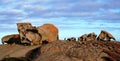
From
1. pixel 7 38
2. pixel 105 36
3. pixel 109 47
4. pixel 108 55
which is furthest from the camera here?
pixel 7 38

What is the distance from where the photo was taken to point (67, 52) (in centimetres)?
2347

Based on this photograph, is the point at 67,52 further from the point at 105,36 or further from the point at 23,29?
the point at 23,29

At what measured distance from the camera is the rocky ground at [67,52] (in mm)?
22547

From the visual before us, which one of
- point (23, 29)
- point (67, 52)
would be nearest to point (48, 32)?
point (23, 29)

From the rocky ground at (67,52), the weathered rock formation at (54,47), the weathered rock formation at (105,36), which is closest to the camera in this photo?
the rocky ground at (67,52)

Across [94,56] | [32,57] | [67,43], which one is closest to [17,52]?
[32,57]

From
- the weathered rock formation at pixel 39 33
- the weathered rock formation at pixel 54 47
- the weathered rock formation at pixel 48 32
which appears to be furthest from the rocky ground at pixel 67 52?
the weathered rock formation at pixel 48 32

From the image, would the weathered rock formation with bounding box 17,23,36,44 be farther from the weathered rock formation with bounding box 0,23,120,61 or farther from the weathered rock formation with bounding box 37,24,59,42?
the weathered rock formation with bounding box 37,24,59,42

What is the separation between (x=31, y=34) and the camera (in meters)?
26.8

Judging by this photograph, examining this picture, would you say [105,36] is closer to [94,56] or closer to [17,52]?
[94,56]

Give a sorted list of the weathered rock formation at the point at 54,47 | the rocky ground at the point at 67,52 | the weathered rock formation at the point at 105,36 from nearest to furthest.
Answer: the rocky ground at the point at 67,52
the weathered rock formation at the point at 54,47
the weathered rock formation at the point at 105,36

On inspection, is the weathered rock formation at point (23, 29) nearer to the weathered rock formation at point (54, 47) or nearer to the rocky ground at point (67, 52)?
the weathered rock formation at point (54, 47)

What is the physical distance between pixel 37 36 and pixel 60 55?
14.2 ft

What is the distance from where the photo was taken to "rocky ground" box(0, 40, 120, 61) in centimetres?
2255
